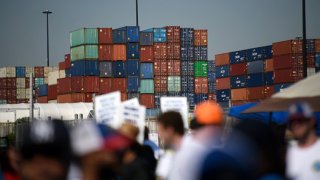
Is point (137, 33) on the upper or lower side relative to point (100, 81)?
upper

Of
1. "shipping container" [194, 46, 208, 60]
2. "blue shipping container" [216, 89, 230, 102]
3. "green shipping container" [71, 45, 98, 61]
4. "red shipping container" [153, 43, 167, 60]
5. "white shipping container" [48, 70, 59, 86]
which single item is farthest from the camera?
"white shipping container" [48, 70, 59, 86]

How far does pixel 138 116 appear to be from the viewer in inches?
348

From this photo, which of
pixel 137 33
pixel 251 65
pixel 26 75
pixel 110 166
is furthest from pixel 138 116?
pixel 26 75

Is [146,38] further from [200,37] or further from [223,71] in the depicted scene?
[223,71]

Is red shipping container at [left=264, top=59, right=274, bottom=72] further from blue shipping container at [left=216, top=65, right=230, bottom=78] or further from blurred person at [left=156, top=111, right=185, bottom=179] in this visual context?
blurred person at [left=156, top=111, right=185, bottom=179]

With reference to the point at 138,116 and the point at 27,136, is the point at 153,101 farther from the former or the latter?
the point at 27,136

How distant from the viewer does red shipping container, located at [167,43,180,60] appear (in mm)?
75875

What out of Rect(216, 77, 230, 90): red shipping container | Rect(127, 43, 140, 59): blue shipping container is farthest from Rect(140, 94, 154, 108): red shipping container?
Rect(216, 77, 230, 90): red shipping container

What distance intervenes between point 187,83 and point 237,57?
8.95 m

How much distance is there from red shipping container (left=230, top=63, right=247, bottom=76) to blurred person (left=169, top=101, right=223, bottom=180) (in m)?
76.8

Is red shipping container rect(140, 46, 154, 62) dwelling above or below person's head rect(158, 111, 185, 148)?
above

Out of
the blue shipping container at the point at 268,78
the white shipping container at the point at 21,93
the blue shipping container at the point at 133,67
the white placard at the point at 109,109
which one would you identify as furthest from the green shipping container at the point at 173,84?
the white placard at the point at 109,109

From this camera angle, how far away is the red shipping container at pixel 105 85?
2908 inches

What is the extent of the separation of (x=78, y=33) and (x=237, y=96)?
18376 millimetres
